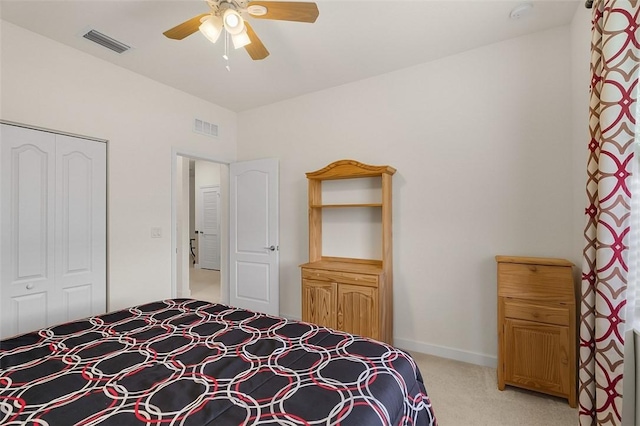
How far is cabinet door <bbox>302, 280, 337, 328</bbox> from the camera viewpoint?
9.61 feet

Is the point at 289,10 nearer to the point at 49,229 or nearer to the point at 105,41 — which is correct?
the point at 105,41

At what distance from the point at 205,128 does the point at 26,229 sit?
6.86 feet

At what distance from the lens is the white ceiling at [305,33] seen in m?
2.13

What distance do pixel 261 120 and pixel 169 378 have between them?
3432mm

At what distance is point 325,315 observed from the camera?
2971 mm

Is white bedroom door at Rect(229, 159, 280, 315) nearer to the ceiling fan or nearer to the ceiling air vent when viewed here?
the ceiling air vent

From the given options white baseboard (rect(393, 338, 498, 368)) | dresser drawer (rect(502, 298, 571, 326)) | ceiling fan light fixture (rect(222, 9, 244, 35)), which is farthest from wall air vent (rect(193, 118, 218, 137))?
dresser drawer (rect(502, 298, 571, 326))

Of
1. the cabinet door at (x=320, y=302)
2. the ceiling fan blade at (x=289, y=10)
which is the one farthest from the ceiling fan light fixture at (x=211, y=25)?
the cabinet door at (x=320, y=302)

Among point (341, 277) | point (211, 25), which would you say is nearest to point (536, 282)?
point (341, 277)

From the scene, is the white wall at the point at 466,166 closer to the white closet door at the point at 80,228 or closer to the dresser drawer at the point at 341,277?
the dresser drawer at the point at 341,277

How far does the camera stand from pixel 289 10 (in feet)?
5.57

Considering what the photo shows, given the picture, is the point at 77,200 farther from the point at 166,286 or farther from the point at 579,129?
the point at 579,129

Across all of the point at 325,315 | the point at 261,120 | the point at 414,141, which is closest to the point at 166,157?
the point at 261,120

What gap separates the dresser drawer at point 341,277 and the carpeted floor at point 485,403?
0.89 m
